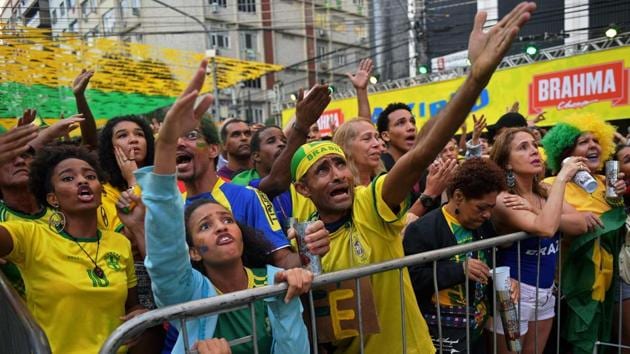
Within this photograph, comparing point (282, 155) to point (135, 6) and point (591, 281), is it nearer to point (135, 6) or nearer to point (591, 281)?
point (591, 281)

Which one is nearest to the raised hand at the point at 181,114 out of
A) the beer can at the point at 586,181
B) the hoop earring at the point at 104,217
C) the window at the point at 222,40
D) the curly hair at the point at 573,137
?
the hoop earring at the point at 104,217

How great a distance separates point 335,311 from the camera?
79.3 inches

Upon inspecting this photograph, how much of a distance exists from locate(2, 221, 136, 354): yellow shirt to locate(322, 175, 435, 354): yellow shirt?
1.03 metres

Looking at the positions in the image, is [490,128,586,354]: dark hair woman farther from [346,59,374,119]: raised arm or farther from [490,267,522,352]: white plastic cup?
[346,59,374,119]: raised arm

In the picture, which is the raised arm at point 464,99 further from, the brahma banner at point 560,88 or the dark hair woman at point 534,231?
the brahma banner at point 560,88

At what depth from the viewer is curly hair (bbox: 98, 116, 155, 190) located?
302 centimetres

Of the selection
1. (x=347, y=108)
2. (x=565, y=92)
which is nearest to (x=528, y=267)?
(x=565, y=92)

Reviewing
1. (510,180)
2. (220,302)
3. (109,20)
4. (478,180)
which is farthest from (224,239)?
(109,20)

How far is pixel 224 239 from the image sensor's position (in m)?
1.93

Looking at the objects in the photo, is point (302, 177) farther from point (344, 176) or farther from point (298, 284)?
point (298, 284)

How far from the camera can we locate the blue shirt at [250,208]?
7.72 feet

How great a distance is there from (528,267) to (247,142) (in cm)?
281

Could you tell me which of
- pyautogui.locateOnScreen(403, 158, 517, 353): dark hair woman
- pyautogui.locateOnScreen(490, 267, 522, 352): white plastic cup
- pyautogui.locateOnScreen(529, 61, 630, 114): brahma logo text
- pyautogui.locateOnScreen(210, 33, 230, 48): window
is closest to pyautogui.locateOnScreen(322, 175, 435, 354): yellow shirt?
pyautogui.locateOnScreen(403, 158, 517, 353): dark hair woman

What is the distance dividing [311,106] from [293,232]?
0.88 metres
